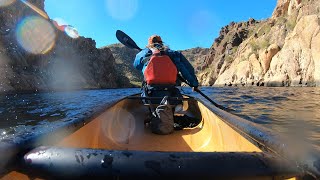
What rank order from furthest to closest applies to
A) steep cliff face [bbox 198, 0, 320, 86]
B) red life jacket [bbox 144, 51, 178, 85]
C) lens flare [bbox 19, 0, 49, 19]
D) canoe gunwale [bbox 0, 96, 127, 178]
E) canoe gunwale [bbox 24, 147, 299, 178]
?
lens flare [bbox 19, 0, 49, 19], steep cliff face [bbox 198, 0, 320, 86], red life jacket [bbox 144, 51, 178, 85], canoe gunwale [bbox 0, 96, 127, 178], canoe gunwale [bbox 24, 147, 299, 178]

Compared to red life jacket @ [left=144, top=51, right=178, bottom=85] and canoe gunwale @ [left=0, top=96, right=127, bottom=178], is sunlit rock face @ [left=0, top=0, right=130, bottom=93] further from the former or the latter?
canoe gunwale @ [left=0, top=96, right=127, bottom=178]

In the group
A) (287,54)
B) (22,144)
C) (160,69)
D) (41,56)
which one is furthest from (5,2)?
(22,144)

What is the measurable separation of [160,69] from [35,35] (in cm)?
9213

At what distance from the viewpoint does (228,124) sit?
3.33 metres

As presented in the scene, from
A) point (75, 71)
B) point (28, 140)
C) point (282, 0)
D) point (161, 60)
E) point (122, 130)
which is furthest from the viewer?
point (75, 71)

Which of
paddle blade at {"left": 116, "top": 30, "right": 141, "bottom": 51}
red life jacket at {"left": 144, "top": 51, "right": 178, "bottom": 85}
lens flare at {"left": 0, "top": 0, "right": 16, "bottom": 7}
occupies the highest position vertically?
lens flare at {"left": 0, "top": 0, "right": 16, "bottom": 7}

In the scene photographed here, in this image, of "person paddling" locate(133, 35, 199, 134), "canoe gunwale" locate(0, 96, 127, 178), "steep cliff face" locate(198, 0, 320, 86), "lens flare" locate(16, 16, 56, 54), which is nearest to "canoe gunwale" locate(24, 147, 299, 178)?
→ "canoe gunwale" locate(0, 96, 127, 178)

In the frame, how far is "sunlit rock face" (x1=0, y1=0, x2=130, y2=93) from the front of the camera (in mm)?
71125

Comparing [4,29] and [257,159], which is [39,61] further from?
[257,159]

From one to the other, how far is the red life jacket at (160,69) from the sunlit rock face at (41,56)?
60.9 m

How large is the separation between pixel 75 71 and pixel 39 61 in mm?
27952

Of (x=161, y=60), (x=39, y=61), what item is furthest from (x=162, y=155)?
(x=39, y=61)

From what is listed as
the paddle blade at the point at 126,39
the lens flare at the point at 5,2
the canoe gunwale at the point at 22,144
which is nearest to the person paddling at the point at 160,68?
the paddle blade at the point at 126,39

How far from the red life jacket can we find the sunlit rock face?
200 feet
